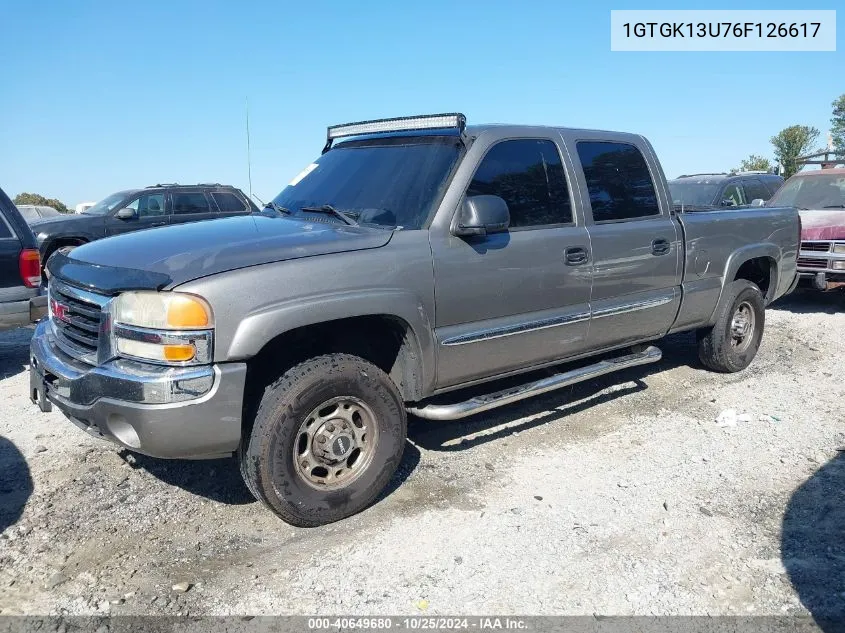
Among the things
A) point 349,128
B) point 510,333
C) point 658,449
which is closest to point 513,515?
point 510,333

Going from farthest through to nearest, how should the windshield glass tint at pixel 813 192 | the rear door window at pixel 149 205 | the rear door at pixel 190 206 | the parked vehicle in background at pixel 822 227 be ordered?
the rear door at pixel 190 206, the rear door window at pixel 149 205, the windshield glass tint at pixel 813 192, the parked vehicle in background at pixel 822 227

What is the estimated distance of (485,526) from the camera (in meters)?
3.42

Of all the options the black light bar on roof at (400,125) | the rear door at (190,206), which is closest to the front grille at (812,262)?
the black light bar on roof at (400,125)

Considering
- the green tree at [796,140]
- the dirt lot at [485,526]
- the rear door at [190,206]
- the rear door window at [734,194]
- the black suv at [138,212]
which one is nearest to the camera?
the dirt lot at [485,526]

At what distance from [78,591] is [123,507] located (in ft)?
2.47

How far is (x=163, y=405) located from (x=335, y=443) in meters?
0.86

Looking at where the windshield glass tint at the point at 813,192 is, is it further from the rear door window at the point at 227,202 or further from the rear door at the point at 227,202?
the rear door window at the point at 227,202

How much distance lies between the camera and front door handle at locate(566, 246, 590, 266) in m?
4.25

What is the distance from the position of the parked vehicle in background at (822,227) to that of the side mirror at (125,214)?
10.4 meters

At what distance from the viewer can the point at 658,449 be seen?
14.4ft

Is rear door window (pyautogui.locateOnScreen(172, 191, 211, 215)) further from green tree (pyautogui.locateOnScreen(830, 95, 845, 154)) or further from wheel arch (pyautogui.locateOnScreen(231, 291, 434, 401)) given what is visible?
green tree (pyautogui.locateOnScreen(830, 95, 845, 154))

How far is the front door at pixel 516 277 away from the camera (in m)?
3.75

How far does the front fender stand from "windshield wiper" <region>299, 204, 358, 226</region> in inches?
24.9

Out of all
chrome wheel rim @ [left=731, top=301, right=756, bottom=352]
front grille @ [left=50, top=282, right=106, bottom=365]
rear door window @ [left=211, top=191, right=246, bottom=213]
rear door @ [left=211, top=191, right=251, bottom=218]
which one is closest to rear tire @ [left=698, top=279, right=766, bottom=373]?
chrome wheel rim @ [left=731, top=301, right=756, bottom=352]
